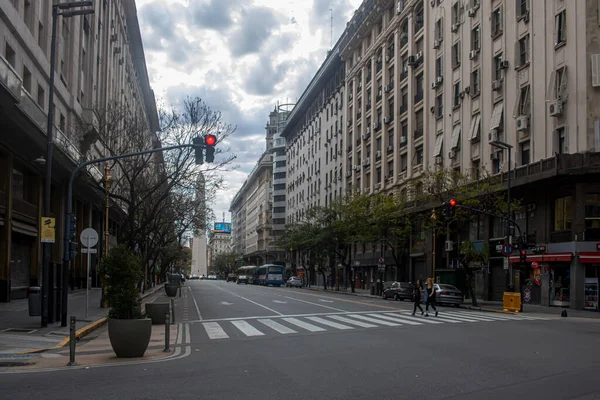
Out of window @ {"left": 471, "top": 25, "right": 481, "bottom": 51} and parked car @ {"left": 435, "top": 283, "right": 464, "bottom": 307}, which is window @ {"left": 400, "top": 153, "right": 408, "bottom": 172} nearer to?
window @ {"left": 471, "top": 25, "right": 481, "bottom": 51}

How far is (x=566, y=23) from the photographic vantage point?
33625mm

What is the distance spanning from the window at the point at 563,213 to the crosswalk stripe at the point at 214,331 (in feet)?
67.7

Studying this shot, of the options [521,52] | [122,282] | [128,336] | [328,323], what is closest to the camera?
[128,336]

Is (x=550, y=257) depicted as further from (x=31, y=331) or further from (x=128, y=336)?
(x=128, y=336)

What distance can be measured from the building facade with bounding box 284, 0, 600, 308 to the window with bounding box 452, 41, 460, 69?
3.4 inches

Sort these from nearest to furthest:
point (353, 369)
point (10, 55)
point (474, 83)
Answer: point (353, 369), point (10, 55), point (474, 83)

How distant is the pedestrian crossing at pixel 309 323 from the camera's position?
1923 centimetres

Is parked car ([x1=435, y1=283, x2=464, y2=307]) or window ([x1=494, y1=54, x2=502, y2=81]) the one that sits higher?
window ([x1=494, y1=54, x2=502, y2=81])

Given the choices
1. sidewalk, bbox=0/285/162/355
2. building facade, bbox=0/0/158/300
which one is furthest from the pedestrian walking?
building facade, bbox=0/0/158/300

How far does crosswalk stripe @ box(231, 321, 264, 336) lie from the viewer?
1875cm

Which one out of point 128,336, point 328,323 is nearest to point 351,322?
point 328,323

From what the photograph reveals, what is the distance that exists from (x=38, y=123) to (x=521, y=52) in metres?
27.5

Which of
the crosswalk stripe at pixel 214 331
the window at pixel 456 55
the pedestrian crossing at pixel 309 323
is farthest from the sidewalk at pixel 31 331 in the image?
the window at pixel 456 55

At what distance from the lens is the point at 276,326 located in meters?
21.1
